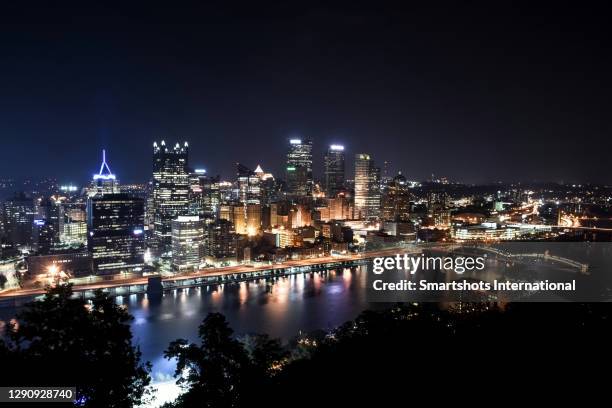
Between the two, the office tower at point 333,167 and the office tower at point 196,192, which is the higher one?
the office tower at point 333,167

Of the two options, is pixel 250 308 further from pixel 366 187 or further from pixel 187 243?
pixel 366 187

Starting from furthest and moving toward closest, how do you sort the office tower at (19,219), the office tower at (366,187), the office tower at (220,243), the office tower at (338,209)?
the office tower at (366,187) → the office tower at (338,209) → the office tower at (19,219) → the office tower at (220,243)

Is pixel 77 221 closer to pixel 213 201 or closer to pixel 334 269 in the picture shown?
pixel 213 201

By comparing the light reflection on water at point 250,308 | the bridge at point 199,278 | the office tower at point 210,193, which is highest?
the office tower at point 210,193

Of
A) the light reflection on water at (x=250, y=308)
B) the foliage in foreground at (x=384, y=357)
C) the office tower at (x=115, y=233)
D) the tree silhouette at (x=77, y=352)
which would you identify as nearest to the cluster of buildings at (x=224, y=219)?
the office tower at (x=115, y=233)

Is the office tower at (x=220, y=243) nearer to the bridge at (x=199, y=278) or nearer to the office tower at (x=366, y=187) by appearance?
the bridge at (x=199, y=278)

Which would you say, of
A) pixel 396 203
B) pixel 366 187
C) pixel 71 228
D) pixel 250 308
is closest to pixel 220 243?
pixel 250 308
